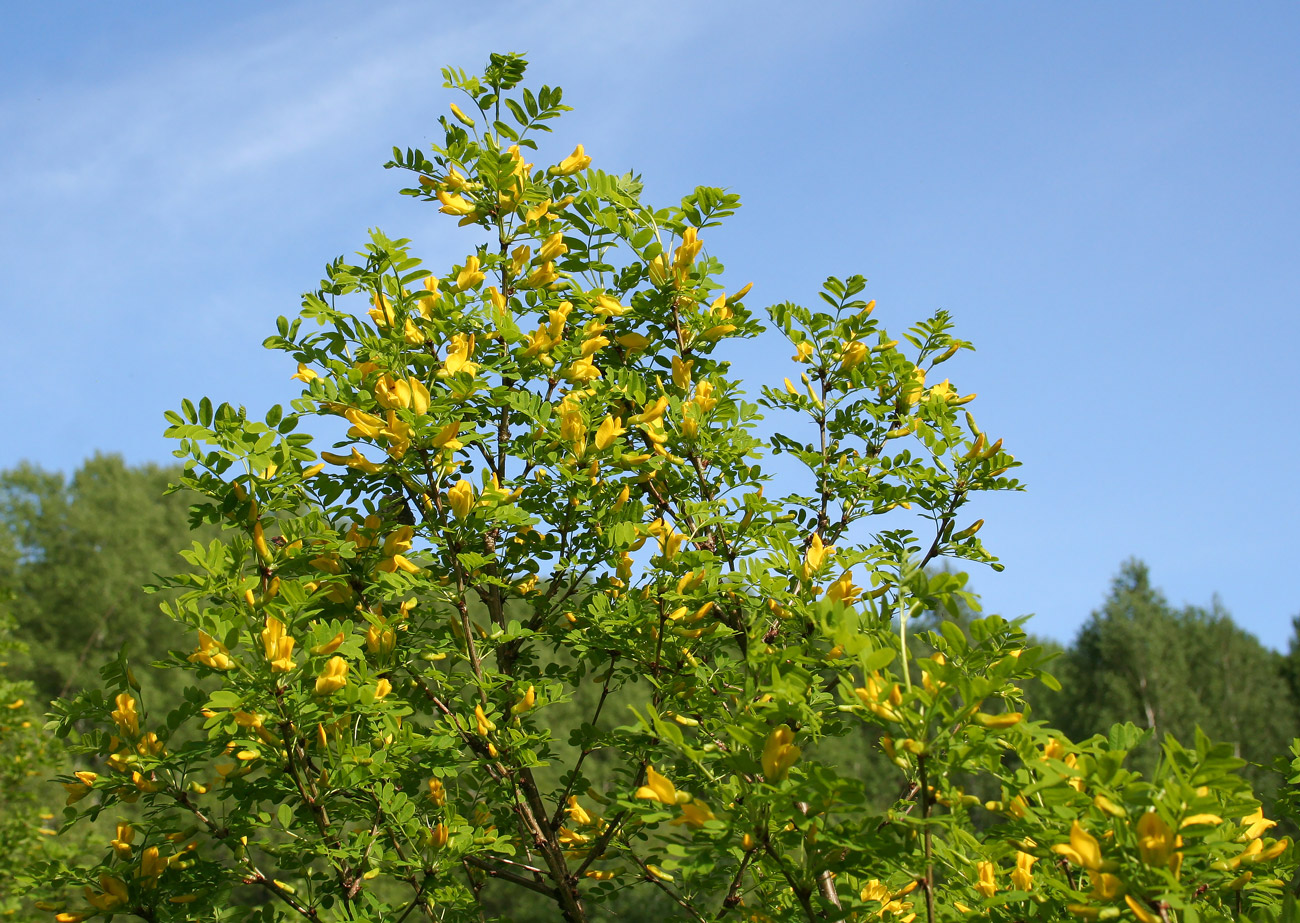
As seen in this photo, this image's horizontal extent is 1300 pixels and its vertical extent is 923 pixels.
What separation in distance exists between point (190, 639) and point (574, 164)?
2438 cm

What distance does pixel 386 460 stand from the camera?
259 cm

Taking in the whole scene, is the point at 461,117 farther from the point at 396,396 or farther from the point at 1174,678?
the point at 1174,678

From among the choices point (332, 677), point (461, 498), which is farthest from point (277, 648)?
point (461, 498)

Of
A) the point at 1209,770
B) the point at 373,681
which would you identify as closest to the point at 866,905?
the point at 1209,770

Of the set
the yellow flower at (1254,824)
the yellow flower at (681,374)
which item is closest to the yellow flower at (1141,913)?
the yellow flower at (1254,824)

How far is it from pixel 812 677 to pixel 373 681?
105cm

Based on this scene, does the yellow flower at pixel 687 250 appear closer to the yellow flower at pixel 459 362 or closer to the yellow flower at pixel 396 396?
the yellow flower at pixel 459 362

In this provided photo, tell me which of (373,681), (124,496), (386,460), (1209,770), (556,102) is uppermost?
(124,496)

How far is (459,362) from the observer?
2578 millimetres

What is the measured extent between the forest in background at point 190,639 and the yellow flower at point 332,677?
19797 mm

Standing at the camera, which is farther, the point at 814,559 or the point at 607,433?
the point at 607,433

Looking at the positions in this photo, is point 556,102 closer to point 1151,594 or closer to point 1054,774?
point 1054,774

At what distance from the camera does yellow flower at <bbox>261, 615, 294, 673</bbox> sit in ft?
6.54

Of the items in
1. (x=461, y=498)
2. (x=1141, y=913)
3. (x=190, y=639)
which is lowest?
(x=1141, y=913)
